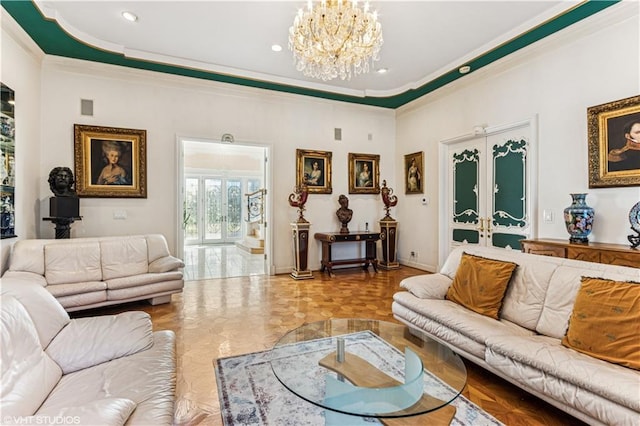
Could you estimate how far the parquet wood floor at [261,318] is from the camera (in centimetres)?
203

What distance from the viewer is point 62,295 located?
11.1 ft

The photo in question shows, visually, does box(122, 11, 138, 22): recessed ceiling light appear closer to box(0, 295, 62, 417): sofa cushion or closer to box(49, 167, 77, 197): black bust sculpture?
box(49, 167, 77, 197): black bust sculpture

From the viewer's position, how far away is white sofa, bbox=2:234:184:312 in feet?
11.5

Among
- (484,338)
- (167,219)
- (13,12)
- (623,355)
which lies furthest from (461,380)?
(13,12)

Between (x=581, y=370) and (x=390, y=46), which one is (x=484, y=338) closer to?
(x=581, y=370)

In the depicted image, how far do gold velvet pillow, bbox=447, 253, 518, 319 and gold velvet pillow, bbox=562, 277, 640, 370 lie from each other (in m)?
0.54

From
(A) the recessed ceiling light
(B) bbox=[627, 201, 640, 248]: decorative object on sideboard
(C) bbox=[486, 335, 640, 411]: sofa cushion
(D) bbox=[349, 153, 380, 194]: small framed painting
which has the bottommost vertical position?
(C) bbox=[486, 335, 640, 411]: sofa cushion

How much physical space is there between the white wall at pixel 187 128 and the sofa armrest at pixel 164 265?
2.93ft

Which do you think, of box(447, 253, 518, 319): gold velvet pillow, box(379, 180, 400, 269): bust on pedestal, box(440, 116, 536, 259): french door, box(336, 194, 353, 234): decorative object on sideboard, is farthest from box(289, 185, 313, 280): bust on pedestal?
box(447, 253, 518, 319): gold velvet pillow

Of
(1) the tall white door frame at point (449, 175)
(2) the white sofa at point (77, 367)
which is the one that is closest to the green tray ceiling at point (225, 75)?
(1) the tall white door frame at point (449, 175)

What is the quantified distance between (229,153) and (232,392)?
9.11 m

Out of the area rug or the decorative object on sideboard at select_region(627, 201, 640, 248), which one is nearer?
the area rug

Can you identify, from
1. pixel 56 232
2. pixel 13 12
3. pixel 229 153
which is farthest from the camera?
pixel 229 153

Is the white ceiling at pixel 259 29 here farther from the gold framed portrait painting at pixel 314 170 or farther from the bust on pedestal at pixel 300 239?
the bust on pedestal at pixel 300 239
